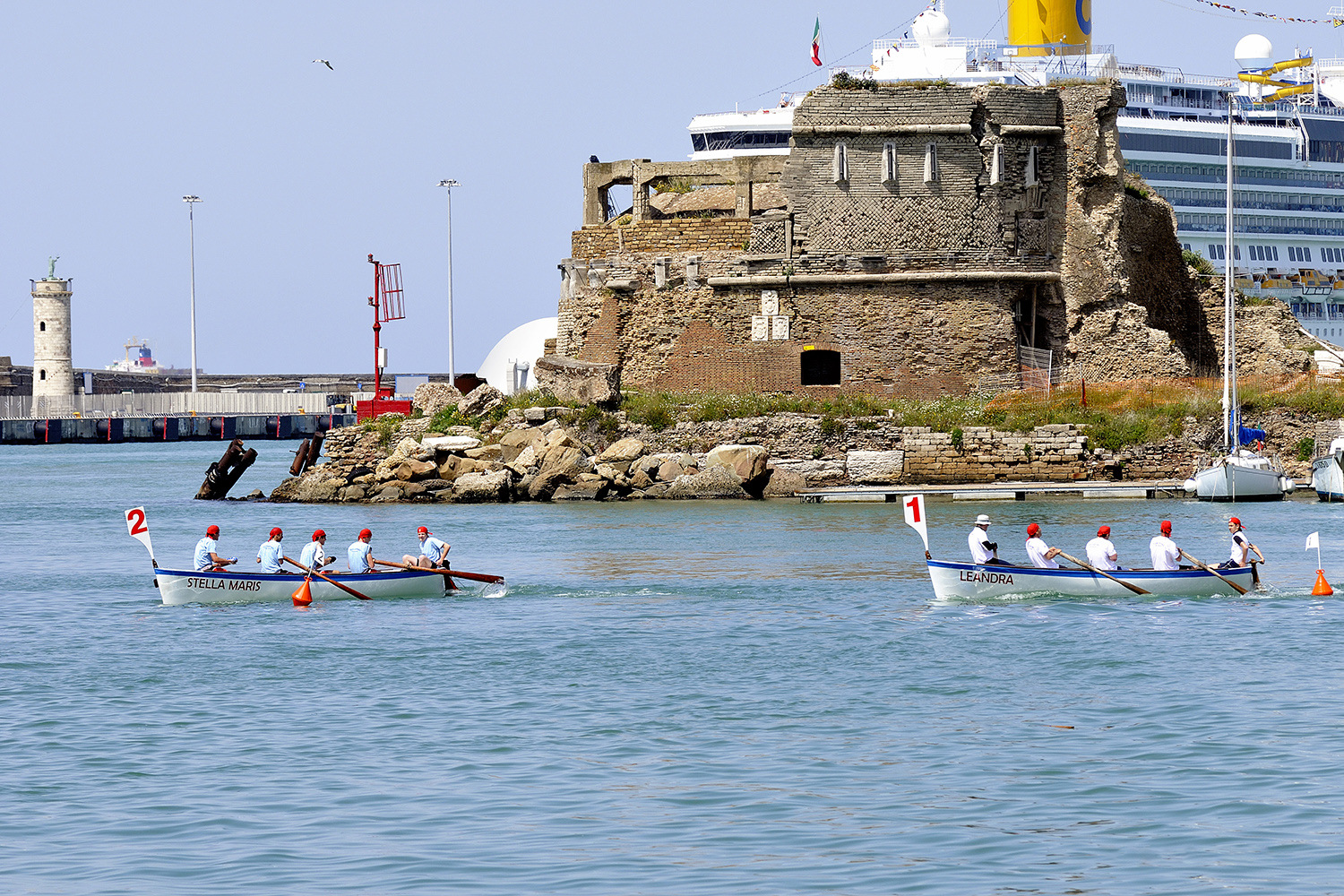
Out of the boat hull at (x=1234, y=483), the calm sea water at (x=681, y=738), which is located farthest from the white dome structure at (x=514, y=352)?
the calm sea water at (x=681, y=738)

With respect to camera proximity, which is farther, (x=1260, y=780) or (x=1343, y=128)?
(x=1343, y=128)

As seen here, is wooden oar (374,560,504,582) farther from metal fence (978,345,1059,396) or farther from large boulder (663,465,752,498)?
metal fence (978,345,1059,396)

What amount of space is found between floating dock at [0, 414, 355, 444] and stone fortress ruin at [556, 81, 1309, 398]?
54282 millimetres

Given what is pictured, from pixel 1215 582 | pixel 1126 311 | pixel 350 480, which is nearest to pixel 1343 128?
pixel 1126 311

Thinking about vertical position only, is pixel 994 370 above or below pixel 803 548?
above

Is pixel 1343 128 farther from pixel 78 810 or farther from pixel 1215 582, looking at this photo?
pixel 78 810

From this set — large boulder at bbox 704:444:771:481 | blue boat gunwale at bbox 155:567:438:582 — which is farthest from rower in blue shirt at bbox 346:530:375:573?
large boulder at bbox 704:444:771:481

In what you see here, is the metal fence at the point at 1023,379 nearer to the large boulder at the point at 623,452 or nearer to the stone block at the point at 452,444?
the large boulder at the point at 623,452

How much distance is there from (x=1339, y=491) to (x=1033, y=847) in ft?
99.1

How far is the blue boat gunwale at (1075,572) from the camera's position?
76.5 ft

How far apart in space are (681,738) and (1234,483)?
26527 millimetres

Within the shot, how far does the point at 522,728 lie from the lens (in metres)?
16.5

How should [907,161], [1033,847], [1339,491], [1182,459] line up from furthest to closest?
[907,161] < [1182,459] < [1339,491] < [1033,847]

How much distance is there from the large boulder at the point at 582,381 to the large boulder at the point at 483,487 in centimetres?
331
